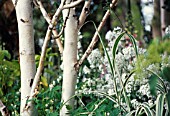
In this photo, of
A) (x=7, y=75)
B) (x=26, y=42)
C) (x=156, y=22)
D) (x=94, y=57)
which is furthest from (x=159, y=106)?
(x=156, y=22)

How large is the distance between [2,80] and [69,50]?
38.1 inches

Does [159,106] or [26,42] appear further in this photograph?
[26,42]

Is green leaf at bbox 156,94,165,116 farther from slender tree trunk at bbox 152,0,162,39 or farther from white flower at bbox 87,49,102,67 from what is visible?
slender tree trunk at bbox 152,0,162,39

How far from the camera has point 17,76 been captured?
10.7 feet

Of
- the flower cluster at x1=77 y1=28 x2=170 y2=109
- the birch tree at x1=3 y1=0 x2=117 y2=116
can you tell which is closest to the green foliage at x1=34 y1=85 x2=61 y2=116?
the birch tree at x1=3 y1=0 x2=117 y2=116

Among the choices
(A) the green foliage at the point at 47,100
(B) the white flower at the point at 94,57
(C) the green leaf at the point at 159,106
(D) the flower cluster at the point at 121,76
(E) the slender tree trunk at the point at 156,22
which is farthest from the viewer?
(E) the slender tree trunk at the point at 156,22

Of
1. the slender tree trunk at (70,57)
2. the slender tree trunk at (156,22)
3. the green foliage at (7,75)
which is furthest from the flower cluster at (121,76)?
the slender tree trunk at (156,22)

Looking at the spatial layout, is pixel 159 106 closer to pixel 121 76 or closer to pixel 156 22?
pixel 121 76

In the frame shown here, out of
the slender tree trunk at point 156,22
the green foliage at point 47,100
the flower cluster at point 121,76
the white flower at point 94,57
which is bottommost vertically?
the green foliage at point 47,100

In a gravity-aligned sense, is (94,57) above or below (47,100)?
above

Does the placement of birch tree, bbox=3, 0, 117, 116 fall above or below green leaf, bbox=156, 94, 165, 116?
above

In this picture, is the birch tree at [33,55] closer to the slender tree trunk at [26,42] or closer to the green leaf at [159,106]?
the slender tree trunk at [26,42]

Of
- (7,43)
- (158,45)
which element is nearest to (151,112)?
(158,45)

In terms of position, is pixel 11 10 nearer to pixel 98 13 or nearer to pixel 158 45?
pixel 98 13
